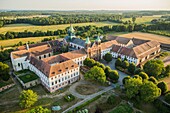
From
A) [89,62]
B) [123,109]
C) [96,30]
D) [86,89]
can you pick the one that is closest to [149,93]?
[123,109]

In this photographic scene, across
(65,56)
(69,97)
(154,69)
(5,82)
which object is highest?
(65,56)

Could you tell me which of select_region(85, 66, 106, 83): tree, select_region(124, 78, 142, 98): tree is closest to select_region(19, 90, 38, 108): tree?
select_region(85, 66, 106, 83): tree

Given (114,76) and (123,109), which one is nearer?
(123,109)

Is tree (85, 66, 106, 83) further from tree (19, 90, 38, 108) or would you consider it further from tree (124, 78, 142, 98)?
tree (19, 90, 38, 108)

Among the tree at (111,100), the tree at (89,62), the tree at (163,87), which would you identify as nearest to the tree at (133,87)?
the tree at (111,100)

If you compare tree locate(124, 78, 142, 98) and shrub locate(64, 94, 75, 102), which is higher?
tree locate(124, 78, 142, 98)

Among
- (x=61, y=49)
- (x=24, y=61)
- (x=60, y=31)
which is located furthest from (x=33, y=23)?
(x=24, y=61)

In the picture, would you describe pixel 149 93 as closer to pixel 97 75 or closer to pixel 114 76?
pixel 114 76

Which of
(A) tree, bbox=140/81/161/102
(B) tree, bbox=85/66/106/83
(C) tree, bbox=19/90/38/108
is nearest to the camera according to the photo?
(A) tree, bbox=140/81/161/102

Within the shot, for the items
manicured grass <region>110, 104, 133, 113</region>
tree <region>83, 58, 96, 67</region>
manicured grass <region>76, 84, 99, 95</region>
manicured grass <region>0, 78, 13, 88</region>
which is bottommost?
manicured grass <region>110, 104, 133, 113</region>
